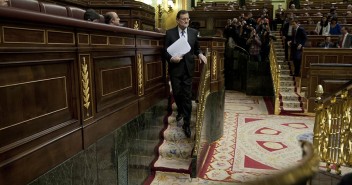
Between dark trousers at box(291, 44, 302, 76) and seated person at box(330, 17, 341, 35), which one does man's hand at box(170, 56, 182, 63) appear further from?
seated person at box(330, 17, 341, 35)

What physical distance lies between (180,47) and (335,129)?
2032mm

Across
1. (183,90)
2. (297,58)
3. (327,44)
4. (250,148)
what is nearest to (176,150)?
(183,90)

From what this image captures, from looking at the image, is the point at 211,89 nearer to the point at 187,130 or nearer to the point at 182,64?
the point at 187,130

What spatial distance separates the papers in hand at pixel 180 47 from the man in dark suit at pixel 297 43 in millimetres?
5649

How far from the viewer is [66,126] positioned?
2.14m

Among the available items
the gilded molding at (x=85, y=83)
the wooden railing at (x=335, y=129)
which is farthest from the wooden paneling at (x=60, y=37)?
the wooden railing at (x=335, y=129)

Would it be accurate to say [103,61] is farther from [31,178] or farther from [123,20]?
[123,20]

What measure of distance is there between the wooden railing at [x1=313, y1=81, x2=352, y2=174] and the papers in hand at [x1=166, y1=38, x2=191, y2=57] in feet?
5.53

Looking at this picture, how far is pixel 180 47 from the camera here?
12.5ft

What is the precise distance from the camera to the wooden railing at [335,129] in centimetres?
330

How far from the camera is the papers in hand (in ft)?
12.4

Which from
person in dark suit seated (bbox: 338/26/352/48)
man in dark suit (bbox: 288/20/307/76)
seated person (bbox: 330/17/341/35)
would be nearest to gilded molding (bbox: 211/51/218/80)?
man in dark suit (bbox: 288/20/307/76)

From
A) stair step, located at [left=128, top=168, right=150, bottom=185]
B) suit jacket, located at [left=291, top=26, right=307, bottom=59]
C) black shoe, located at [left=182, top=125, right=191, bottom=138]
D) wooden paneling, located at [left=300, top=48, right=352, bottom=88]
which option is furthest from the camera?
suit jacket, located at [left=291, top=26, right=307, bottom=59]

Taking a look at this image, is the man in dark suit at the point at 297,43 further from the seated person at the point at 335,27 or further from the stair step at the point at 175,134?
the stair step at the point at 175,134
